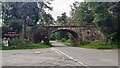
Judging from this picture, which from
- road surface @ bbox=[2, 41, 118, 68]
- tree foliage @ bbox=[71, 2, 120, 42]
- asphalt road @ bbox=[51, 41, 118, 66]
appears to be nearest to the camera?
road surface @ bbox=[2, 41, 118, 68]

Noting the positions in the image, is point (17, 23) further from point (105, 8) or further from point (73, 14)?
point (73, 14)

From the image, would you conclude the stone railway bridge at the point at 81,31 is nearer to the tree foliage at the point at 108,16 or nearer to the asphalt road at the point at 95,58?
the tree foliage at the point at 108,16

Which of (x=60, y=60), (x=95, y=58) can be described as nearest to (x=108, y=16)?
(x=95, y=58)

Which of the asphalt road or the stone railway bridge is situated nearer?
the asphalt road

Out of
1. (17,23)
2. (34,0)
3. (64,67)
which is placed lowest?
(64,67)

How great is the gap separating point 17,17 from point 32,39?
5.26 meters

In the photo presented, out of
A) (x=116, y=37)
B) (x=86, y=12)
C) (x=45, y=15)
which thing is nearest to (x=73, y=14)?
(x=86, y=12)

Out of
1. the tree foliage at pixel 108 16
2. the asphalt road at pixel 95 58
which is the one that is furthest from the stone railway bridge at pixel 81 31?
the asphalt road at pixel 95 58

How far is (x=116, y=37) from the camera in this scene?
143ft

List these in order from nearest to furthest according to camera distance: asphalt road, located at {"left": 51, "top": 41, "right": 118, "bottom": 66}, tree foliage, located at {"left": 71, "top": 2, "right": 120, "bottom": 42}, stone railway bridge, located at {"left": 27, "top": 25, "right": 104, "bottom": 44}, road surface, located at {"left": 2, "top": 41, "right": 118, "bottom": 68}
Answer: road surface, located at {"left": 2, "top": 41, "right": 118, "bottom": 68} → asphalt road, located at {"left": 51, "top": 41, "right": 118, "bottom": 66} → tree foliage, located at {"left": 71, "top": 2, "right": 120, "bottom": 42} → stone railway bridge, located at {"left": 27, "top": 25, "right": 104, "bottom": 44}

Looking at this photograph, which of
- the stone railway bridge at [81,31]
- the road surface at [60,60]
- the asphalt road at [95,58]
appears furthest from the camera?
the stone railway bridge at [81,31]

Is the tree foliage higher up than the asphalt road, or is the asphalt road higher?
→ the tree foliage

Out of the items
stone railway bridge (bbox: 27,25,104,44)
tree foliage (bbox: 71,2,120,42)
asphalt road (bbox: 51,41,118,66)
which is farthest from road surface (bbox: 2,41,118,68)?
stone railway bridge (bbox: 27,25,104,44)

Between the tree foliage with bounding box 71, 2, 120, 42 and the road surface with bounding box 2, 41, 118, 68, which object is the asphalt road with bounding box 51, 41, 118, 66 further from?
the tree foliage with bounding box 71, 2, 120, 42
